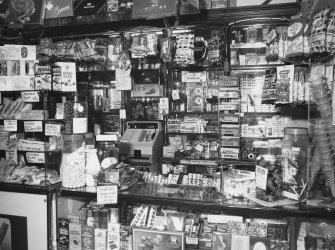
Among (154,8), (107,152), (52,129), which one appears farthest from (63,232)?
(154,8)

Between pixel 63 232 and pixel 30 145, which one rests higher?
pixel 30 145

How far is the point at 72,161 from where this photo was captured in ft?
6.05

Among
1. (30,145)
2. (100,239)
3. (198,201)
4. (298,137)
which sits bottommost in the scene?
(100,239)

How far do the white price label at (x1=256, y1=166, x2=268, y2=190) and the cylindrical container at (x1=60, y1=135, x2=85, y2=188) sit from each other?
1.07m

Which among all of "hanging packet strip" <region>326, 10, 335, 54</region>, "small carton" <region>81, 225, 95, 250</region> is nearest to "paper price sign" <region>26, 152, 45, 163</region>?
"small carton" <region>81, 225, 95, 250</region>

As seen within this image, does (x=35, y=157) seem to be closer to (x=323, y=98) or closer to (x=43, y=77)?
(x=43, y=77)

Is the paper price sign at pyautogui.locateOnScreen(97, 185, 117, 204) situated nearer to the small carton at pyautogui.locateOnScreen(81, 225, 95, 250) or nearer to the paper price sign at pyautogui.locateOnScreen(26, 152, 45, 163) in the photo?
the small carton at pyautogui.locateOnScreen(81, 225, 95, 250)

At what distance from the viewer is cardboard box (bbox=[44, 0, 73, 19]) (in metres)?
2.32

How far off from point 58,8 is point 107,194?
157 cm

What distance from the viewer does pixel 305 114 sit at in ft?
6.67

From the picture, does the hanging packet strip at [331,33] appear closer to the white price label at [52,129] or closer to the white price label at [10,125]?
the white price label at [52,129]

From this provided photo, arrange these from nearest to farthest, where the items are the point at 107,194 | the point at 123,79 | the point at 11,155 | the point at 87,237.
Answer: the point at 107,194
the point at 87,237
the point at 11,155
the point at 123,79

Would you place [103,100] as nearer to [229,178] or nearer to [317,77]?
[229,178]

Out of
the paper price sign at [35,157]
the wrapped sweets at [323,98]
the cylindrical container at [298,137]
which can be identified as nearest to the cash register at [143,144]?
the paper price sign at [35,157]
